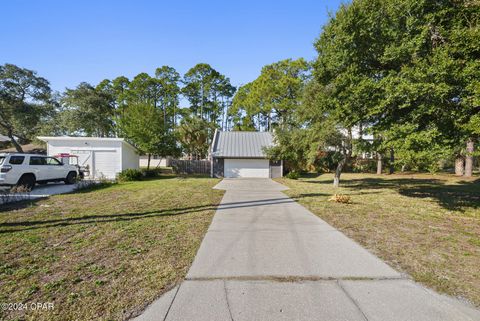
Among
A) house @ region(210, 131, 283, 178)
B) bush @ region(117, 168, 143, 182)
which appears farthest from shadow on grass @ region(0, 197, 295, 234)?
house @ region(210, 131, 283, 178)

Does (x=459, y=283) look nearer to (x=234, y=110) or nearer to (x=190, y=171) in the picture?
(x=190, y=171)

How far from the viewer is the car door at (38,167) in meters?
11.6

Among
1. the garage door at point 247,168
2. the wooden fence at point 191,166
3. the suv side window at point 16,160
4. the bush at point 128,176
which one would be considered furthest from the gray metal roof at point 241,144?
the suv side window at point 16,160

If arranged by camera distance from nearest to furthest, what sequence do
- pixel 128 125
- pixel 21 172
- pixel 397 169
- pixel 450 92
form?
pixel 450 92 → pixel 21 172 → pixel 128 125 → pixel 397 169

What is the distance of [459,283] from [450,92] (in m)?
5.62

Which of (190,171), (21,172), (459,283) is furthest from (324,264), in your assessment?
(190,171)

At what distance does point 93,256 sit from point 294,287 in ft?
10.6

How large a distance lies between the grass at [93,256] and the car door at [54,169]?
20.4ft

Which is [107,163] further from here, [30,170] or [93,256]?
[93,256]

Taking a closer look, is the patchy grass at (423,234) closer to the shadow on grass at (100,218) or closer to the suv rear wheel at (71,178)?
the shadow on grass at (100,218)

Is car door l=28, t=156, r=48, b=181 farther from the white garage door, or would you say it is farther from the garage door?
the garage door

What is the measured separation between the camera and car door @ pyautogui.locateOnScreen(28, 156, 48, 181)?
11.6 m

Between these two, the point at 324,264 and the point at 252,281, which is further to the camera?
the point at 324,264

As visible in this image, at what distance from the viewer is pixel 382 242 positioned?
189 inches
